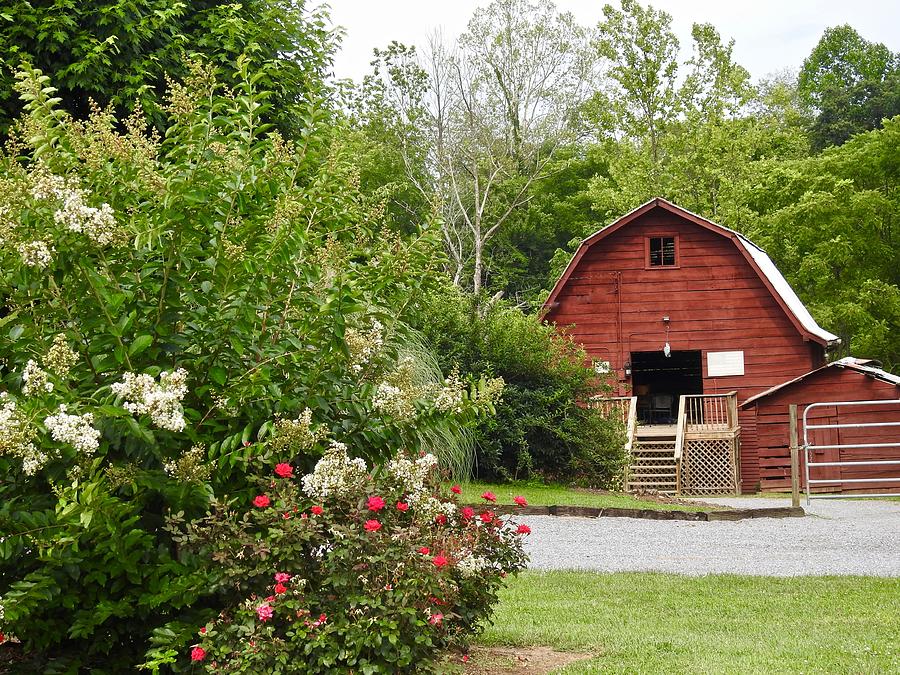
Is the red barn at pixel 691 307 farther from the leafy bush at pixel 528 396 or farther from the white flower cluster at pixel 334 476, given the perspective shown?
the white flower cluster at pixel 334 476

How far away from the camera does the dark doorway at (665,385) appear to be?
29.7 m

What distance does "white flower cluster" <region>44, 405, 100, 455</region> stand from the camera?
12.4 ft

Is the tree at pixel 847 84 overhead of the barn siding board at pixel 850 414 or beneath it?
overhead

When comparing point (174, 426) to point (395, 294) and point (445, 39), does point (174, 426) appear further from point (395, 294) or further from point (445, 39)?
point (445, 39)

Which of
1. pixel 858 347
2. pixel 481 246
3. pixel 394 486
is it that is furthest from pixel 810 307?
pixel 394 486

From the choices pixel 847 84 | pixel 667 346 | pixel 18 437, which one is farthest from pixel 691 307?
pixel 847 84

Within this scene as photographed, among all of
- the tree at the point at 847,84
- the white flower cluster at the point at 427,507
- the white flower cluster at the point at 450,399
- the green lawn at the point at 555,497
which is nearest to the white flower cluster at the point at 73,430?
the white flower cluster at the point at 427,507

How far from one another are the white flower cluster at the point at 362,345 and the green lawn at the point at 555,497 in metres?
8.87

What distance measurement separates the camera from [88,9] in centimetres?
965

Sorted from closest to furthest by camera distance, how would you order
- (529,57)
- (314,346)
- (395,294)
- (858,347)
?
(314,346) < (395,294) < (858,347) < (529,57)

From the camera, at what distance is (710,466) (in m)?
23.0

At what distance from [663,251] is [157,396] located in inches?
902

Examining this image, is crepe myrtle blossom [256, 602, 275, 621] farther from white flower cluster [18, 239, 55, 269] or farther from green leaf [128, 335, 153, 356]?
white flower cluster [18, 239, 55, 269]

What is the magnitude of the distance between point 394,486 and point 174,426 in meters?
1.37
